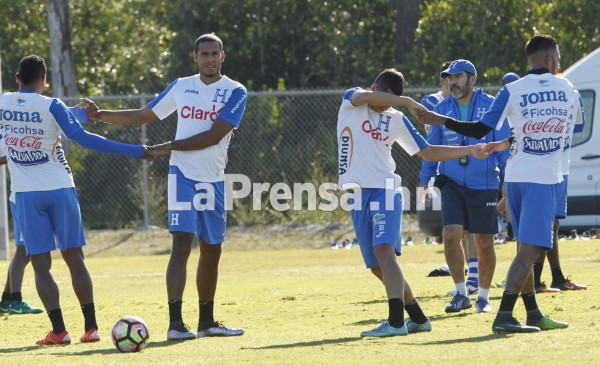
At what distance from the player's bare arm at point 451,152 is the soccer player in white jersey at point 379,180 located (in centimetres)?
22

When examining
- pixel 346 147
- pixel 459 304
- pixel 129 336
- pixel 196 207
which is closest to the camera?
pixel 129 336

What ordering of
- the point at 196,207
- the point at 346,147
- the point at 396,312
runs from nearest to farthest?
the point at 396,312, the point at 346,147, the point at 196,207

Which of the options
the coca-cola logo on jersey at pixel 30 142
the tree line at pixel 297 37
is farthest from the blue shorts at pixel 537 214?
the tree line at pixel 297 37

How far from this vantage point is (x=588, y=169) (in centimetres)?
1908

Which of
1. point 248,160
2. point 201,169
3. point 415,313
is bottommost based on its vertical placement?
point 415,313

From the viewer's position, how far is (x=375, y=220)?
9453mm

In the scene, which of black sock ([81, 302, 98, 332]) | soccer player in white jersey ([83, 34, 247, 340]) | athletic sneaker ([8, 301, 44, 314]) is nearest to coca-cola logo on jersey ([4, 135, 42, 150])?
soccer player in white jersey ([83, 34, 247, 340])

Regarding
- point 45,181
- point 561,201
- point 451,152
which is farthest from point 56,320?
point 561,201

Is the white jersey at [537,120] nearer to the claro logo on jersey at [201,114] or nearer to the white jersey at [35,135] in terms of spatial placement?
the claro logo on jersey at [201,114]

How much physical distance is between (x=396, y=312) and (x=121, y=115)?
2.87 m

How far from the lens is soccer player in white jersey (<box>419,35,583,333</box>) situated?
9.25 metres

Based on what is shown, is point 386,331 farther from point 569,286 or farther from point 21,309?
point 21,309

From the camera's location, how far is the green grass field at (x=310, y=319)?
8.30 meters

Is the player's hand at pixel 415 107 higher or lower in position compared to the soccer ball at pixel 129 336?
higher
